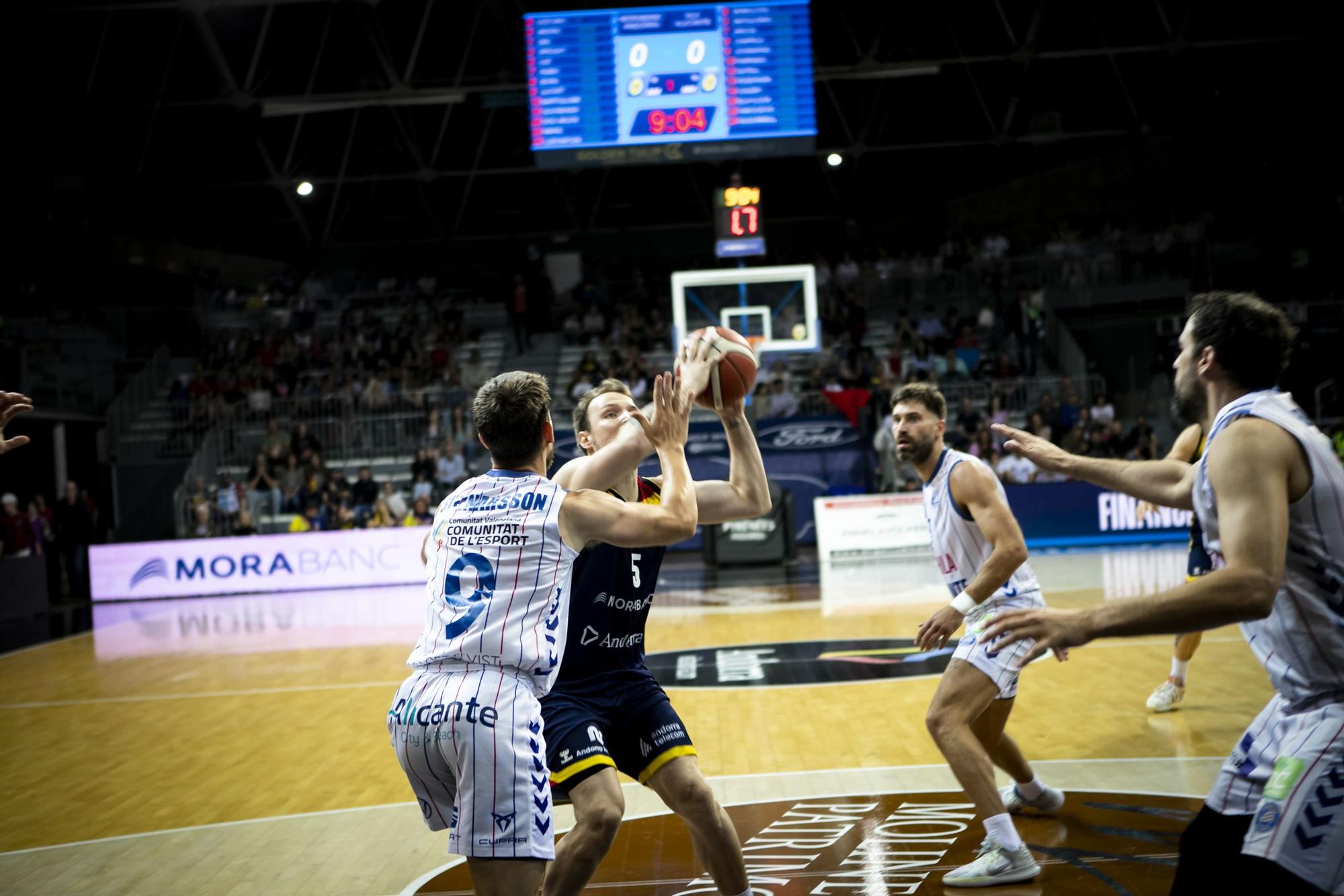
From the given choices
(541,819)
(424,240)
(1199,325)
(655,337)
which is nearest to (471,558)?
(541,819)

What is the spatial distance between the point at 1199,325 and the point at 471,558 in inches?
85.3

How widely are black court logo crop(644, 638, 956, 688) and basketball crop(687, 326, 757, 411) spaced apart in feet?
18.5

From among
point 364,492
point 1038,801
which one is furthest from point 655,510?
point 364,492

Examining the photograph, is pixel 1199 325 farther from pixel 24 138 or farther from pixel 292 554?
pixel 24 138

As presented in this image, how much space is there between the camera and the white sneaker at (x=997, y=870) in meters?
4.67

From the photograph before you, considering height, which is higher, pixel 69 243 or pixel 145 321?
pixel 69 243

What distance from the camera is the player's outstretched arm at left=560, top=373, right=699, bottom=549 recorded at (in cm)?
Answer: 353

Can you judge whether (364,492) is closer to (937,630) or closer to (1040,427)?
(1040,427)

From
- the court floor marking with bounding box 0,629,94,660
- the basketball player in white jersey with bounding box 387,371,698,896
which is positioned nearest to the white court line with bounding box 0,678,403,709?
the court floor marking with bounding box 0,629,94,660

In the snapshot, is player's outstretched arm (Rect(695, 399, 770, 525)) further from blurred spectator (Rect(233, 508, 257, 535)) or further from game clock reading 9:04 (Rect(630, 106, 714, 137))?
blurred spectator (Rect(233, 508, 257, 535))

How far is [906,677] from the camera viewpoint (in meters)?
9.44

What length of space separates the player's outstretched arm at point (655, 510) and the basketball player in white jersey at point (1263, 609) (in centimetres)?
112

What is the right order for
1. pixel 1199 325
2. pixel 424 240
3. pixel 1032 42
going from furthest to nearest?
pixel 424 240 → pixel 1032 42 → pixel 1199 325

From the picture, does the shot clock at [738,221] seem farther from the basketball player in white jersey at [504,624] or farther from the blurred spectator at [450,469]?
the basketball player in white jersey at [504,624]
